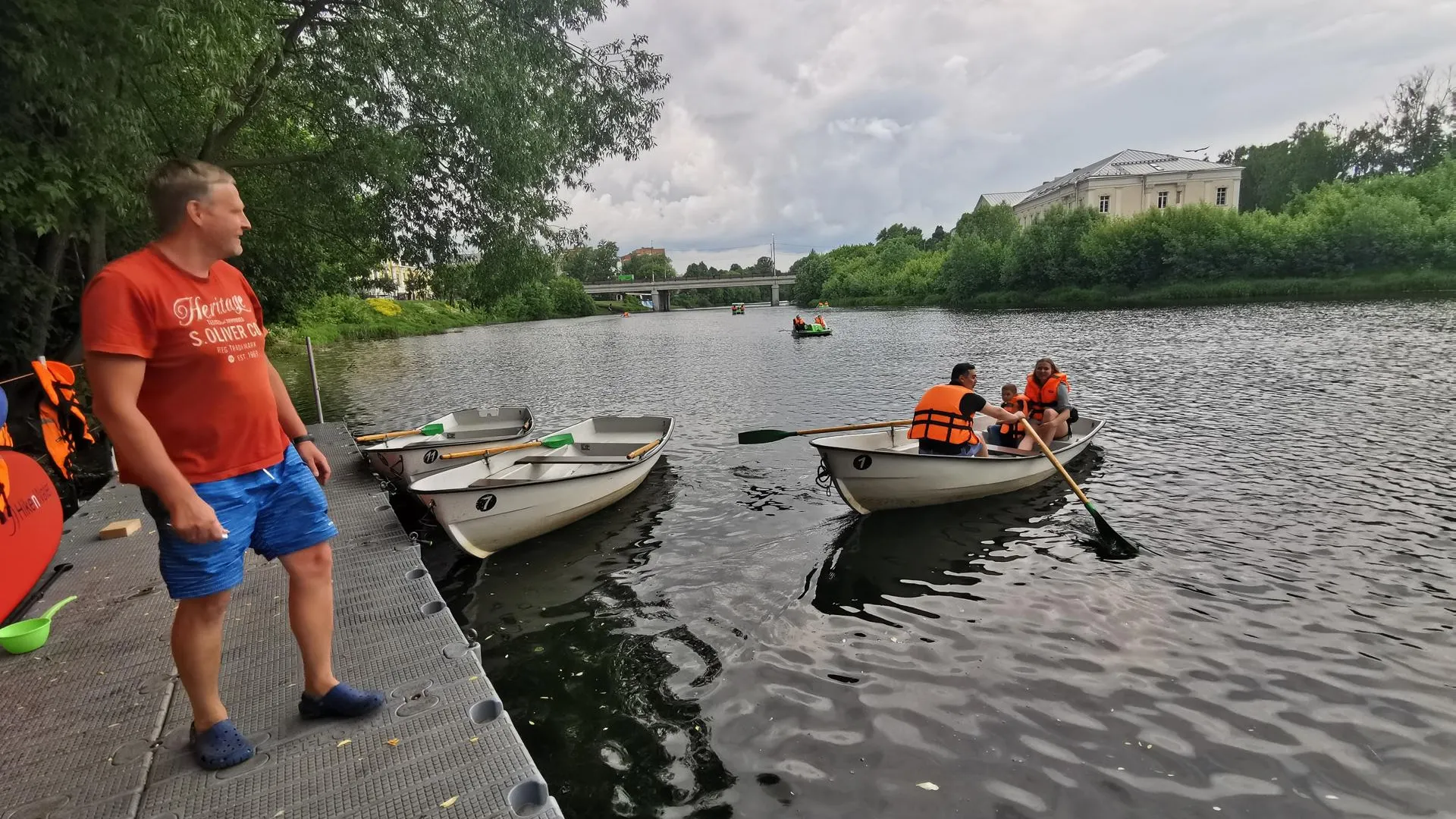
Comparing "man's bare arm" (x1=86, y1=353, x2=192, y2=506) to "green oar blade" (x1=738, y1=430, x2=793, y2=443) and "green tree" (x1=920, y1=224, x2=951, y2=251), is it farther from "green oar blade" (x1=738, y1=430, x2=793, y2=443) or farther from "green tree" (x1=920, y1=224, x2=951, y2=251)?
"green tree" (x1=920, y1=224, x2=951, y2=251)

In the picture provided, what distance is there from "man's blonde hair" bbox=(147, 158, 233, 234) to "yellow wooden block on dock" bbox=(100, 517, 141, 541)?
5.37 metres

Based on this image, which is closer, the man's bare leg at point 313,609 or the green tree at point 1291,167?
the man's bare leg at point 313,609

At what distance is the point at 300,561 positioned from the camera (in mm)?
3090

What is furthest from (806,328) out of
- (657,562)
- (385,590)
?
(385,590)

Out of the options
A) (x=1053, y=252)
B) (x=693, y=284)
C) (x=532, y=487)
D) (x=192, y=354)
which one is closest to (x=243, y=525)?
(x=192, y=354)

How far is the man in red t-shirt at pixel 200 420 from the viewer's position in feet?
Result: 8.01

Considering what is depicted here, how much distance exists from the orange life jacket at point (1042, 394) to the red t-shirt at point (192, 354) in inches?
394

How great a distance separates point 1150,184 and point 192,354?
96212 mm

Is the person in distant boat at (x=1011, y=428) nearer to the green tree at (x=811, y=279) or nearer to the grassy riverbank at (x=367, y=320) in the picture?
the grassy riverbank at (x=367, y=320)

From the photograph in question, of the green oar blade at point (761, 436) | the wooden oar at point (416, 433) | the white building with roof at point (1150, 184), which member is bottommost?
the green oar blade at point (761, 436)

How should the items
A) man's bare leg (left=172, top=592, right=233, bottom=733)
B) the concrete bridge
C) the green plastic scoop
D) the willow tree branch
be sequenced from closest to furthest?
1. man's bare leg (left=172, top=592, right=233, bottom=733)
2. the green plastic scoop
3. the willow tree branch
4. the concrete bridge

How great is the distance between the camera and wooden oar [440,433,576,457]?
906 cm

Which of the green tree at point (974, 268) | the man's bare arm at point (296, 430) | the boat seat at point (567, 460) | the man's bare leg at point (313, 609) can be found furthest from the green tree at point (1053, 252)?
the man's bare leg at point (313, 609)

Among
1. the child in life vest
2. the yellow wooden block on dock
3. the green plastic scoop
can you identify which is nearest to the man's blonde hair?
the green plastic scoop
